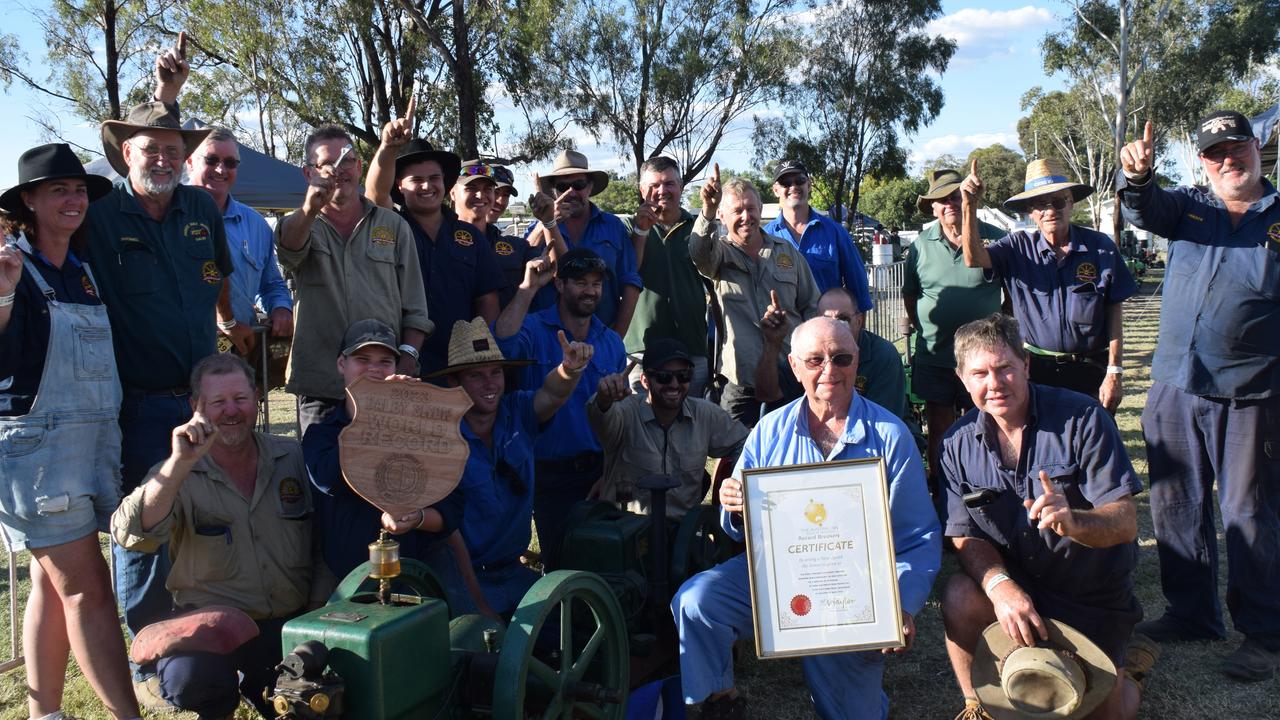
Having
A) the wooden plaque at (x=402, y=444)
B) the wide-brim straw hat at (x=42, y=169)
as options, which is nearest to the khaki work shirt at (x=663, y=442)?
the wooden plaque at (x=402, y=444)

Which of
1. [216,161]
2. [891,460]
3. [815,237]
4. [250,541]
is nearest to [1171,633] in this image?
[891,460]

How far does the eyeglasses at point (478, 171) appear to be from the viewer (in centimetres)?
516

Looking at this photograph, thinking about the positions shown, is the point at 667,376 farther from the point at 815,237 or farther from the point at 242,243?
the point at 242,243

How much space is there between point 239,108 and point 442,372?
73.8ft

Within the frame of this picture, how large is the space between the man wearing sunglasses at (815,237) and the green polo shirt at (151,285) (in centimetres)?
322

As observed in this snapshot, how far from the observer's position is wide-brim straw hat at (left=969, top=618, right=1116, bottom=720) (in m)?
2.88

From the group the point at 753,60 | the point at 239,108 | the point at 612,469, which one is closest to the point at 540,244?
the point at 612,469

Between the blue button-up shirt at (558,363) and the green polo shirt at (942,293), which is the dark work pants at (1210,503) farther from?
the blue button-up shirt at (558,363)

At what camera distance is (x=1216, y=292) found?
3.98m

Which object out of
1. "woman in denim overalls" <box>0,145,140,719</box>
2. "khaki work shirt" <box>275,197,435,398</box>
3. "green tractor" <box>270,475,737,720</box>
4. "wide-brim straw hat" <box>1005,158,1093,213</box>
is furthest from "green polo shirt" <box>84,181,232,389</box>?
"wide-brim straw hat" <box>1005,158,1093,213</box>

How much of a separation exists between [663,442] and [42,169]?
2626 mm

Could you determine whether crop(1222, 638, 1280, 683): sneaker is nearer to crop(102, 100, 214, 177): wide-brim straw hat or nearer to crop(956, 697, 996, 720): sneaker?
crop(956, 697, 996, 720): sneaker

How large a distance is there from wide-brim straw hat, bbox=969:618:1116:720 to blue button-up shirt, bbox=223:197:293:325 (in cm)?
359

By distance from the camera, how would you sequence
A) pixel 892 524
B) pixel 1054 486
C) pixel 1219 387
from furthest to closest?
pixel 1219 387 < pixel 1054 486 < pixel 892 524
